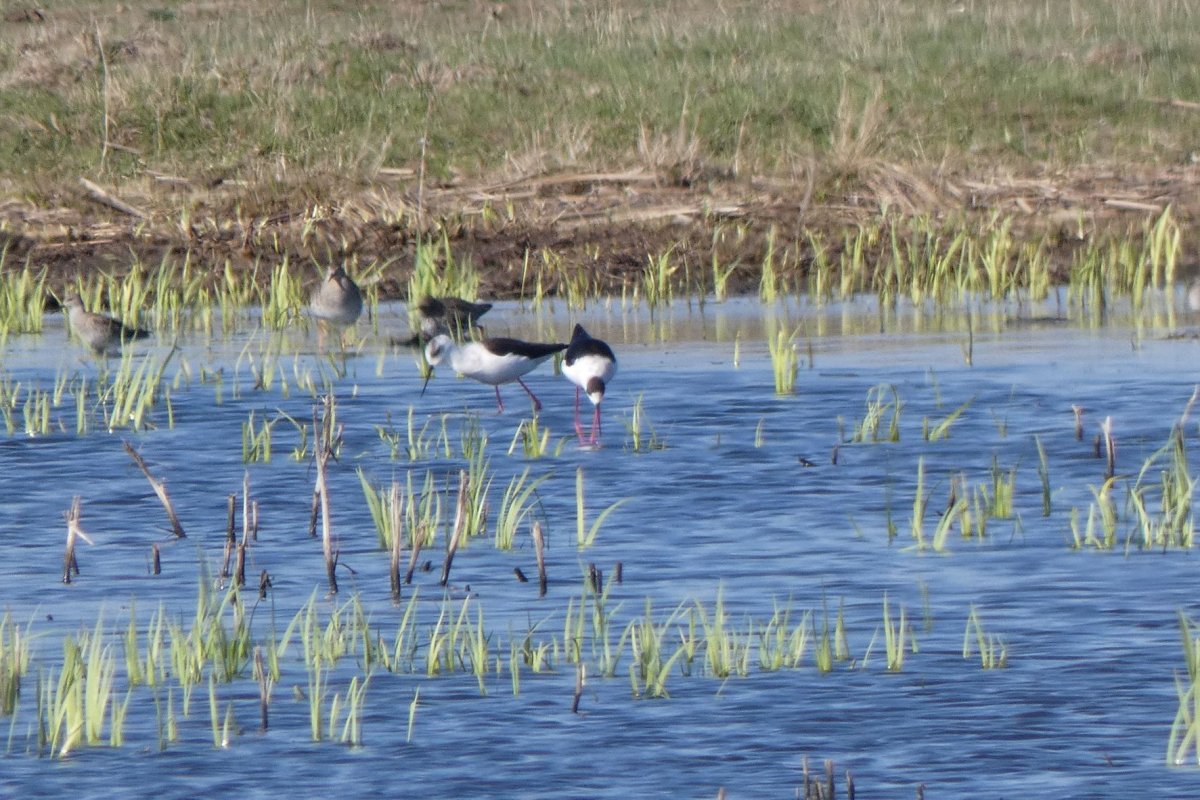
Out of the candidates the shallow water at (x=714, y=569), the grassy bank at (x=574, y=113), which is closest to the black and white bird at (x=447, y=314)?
the shallow water at (x=714, y=569)

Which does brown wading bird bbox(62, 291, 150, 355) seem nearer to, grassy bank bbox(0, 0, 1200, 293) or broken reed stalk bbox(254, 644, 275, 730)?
grassy bank bbox(0, 0, 1200, 293)

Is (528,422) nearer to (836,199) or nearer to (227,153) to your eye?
(836,199)

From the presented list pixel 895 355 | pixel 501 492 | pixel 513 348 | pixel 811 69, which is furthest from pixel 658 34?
pixel 501 492

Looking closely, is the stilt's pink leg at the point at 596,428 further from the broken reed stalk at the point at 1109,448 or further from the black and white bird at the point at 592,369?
the broken reed stalk at the point at 1109,448

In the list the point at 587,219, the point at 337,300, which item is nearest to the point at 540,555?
the point at 337,300

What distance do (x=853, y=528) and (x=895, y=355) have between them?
570 centimetres

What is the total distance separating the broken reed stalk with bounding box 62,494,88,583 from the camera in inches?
312

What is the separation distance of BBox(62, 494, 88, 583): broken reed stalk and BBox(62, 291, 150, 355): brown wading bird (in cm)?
665

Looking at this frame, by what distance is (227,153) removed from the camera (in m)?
26.6

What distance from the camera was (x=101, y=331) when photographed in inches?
607

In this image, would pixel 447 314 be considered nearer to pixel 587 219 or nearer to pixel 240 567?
pixel 587 219

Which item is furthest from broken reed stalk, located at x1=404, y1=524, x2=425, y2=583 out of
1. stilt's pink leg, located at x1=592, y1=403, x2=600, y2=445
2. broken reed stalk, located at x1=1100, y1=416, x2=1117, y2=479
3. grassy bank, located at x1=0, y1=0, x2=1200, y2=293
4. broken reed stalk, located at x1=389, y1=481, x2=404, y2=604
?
grassy bank, located at x1=0, y1=0, x2=1200, y2=293

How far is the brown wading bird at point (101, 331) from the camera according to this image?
1538 cm

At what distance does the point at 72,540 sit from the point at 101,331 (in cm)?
756
